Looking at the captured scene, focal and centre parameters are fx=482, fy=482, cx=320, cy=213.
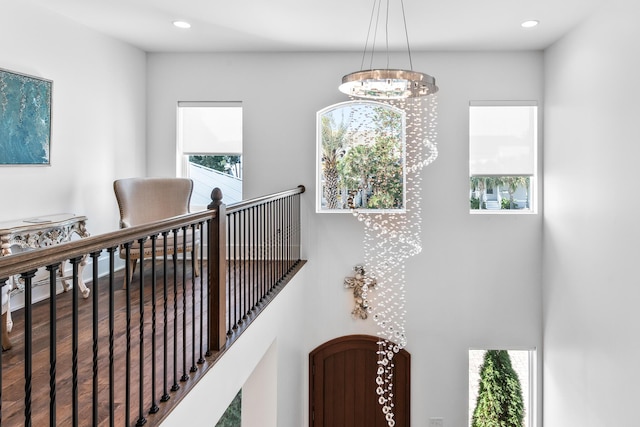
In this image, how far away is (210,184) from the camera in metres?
5.71

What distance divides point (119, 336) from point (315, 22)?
319cm

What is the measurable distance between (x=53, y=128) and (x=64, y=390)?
8.67ft

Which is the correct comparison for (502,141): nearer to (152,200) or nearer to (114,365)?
(152,200)

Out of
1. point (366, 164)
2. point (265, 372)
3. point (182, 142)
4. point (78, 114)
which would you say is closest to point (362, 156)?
point (366, 164)

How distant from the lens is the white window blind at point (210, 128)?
A: 5.63m

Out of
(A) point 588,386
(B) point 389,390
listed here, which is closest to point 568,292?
(A) point 588,386

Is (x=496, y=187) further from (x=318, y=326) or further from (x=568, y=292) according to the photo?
(x=318, y=326)

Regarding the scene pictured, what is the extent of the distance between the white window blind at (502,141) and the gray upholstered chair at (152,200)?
3227mm

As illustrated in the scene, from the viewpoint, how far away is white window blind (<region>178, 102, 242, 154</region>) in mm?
5633

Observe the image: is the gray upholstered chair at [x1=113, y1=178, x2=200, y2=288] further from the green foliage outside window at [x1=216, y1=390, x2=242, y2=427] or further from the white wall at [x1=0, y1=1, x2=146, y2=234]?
the green foliage outside window at [x1=216, y1=390, x2=242, y2=427]

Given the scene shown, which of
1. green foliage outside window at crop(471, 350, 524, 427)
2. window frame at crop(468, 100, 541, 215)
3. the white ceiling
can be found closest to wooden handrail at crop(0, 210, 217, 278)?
the white ceiling

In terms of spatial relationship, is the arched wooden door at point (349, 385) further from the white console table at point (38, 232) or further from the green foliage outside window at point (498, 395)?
the white console table at point (38, 232)

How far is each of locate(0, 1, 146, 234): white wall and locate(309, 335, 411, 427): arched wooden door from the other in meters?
2.86

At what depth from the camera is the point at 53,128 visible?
4078 millimetres
